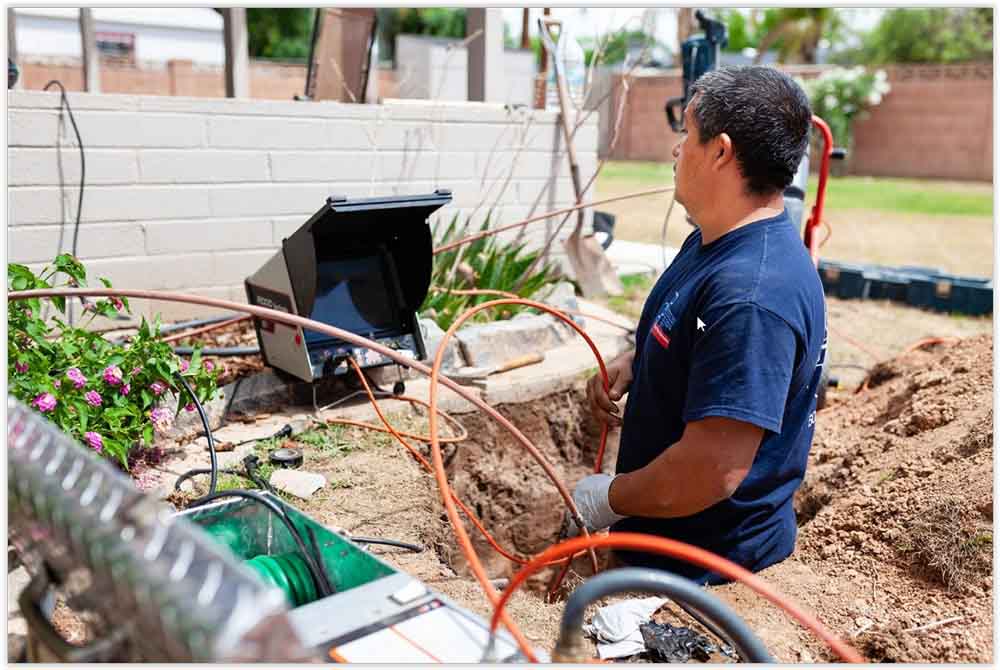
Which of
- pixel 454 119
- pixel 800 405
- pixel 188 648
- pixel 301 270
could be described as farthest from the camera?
pixel 454 119

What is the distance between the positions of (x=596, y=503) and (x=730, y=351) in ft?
2.60

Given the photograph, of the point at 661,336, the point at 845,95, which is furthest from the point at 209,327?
the point at 845,95

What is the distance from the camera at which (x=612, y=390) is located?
2.94 meters

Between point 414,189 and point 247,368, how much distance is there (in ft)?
6.33

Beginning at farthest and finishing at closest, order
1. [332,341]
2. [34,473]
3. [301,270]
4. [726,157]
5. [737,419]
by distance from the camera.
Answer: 1. [332,341]
2. [301,270]
3. [726,157]
4. [737,419]
5. [34,473]

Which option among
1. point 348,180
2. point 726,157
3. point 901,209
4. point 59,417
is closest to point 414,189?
point 348,180

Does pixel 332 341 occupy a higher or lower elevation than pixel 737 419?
lower

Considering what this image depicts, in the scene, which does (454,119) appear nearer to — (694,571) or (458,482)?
(458,482)

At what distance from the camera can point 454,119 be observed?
583 centimetres

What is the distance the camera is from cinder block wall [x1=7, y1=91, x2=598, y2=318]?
444 cm

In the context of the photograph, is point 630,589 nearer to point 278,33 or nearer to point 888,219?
point 888,219

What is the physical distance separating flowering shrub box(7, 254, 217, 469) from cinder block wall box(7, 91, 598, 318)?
1434mm

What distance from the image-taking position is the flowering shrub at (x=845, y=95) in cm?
2028

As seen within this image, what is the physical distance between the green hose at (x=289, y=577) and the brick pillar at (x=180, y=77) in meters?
18.5
